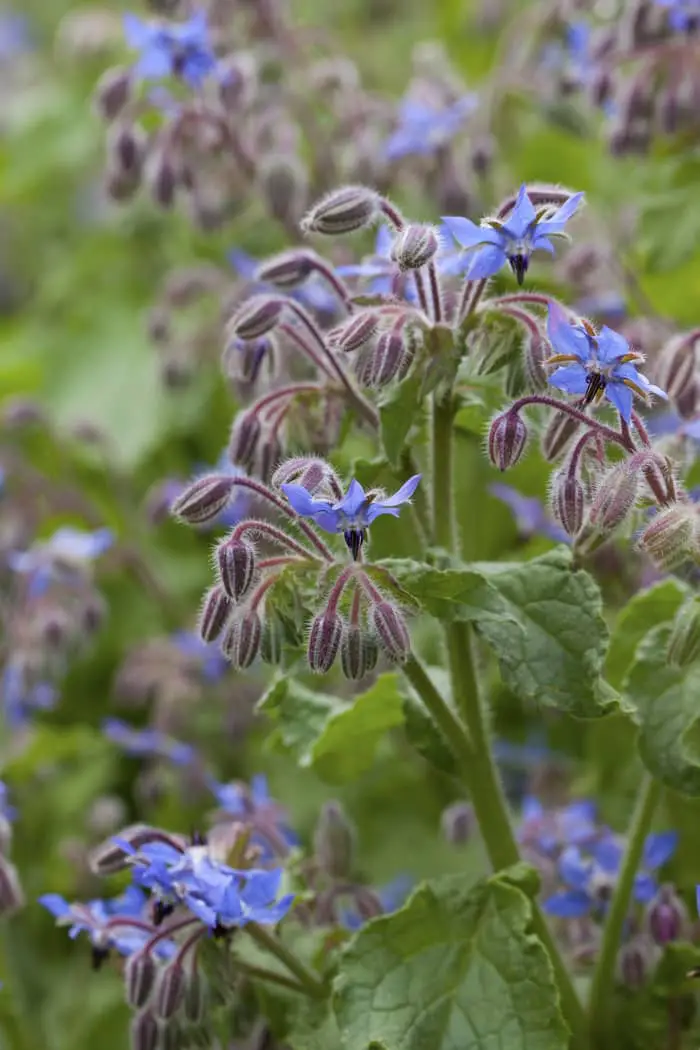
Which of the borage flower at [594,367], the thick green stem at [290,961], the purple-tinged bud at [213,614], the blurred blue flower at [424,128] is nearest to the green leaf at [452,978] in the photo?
the thick green stem at [290,961]

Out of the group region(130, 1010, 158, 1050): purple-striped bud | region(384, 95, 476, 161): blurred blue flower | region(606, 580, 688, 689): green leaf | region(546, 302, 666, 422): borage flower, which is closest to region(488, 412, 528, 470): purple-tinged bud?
region(546, 302, 666, 422): borage flower

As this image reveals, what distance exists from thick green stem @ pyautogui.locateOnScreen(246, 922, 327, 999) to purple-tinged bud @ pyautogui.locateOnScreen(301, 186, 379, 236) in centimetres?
58

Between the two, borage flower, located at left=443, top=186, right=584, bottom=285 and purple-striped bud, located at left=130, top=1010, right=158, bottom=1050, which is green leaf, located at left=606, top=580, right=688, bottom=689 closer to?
borage flower, located at left=443, top=186, right=584, bottom=285

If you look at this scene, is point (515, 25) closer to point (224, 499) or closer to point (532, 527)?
point (532, 527)

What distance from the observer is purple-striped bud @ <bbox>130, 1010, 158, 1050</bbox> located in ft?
3.93

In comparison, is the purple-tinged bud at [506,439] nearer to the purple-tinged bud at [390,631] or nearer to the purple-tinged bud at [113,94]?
the purple-tinged bud at [390,631]

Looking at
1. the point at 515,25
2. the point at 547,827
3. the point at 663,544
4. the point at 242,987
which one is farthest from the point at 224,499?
the point at 515,25

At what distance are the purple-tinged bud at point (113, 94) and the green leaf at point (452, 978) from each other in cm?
113

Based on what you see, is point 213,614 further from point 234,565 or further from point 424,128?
point 424,128

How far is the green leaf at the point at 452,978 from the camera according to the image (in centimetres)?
112

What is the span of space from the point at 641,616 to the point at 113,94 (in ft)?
3.28

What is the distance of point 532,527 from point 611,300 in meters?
0.30

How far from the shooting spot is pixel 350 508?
101cm

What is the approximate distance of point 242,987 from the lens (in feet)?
4.18
